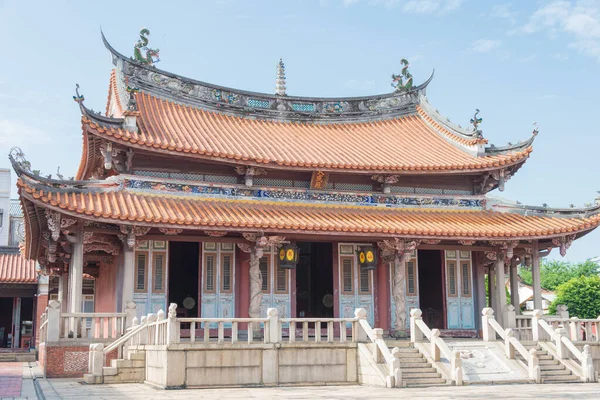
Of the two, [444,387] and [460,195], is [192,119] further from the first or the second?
[444,387]

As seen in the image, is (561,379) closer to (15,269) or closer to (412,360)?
(412,360)

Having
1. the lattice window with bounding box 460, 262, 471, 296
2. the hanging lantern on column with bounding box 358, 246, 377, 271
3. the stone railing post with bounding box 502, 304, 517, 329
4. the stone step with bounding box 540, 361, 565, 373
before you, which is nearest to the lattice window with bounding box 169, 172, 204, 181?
the hanging lantern on column with bounding box 358, 246, 377, 271

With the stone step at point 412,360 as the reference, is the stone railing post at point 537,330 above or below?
above

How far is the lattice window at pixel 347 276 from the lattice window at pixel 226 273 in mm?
3145

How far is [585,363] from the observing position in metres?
15.5

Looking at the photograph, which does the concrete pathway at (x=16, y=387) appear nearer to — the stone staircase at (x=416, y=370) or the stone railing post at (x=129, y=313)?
the stone railing post at (x=129, y=313)

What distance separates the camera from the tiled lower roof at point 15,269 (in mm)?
30938

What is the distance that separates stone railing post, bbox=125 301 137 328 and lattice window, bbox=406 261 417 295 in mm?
7737

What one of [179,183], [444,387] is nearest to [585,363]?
[444,387]

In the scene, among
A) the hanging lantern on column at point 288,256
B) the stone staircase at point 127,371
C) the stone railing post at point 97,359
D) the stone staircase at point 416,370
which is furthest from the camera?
the hanging lantern on column at point 288,256

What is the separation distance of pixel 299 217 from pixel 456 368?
19.6 ft

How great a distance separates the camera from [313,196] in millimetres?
19984

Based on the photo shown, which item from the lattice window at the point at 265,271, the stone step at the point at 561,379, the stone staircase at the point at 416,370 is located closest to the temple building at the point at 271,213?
the lattice window at the point at 265,271

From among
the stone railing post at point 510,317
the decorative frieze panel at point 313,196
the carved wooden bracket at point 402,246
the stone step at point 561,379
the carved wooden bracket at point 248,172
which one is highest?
the carved wooden bracket at point 248,172
